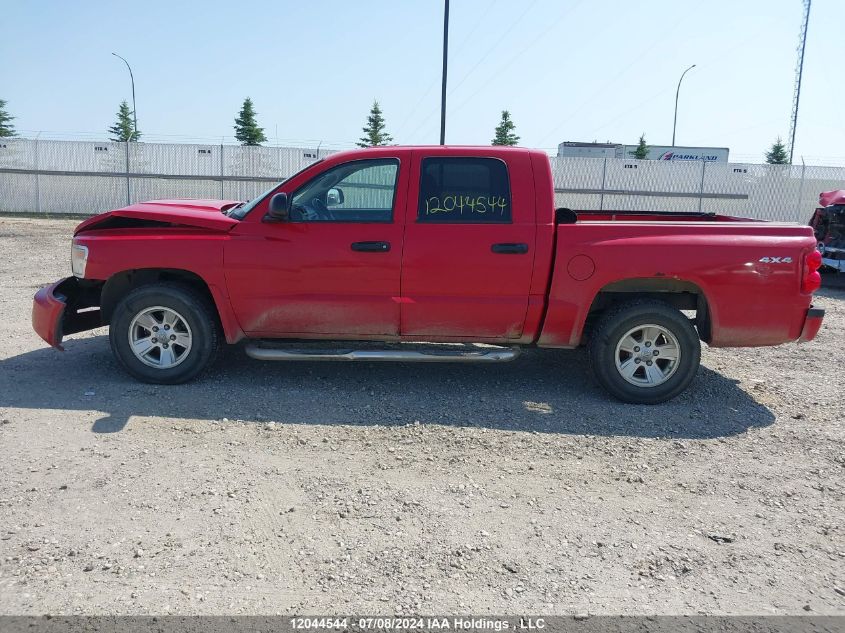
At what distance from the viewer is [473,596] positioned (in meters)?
3.08

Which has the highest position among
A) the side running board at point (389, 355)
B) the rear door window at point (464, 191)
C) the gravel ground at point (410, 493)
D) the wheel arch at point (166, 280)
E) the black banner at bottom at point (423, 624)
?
the rear door window at point (464, 191)

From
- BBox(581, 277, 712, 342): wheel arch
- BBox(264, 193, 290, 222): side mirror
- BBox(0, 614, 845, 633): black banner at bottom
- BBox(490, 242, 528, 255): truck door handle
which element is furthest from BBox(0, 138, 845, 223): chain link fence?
BBox(0, 614, 845, 633): black banner at bottom

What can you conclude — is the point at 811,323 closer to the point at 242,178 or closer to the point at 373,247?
the point at 373,247

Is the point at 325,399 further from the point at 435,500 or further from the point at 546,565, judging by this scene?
the point at 546,565

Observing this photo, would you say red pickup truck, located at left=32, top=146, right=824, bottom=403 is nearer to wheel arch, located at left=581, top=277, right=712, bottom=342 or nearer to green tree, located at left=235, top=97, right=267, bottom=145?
wheel arch, located at left=581, top=277, right=712, bottom=342

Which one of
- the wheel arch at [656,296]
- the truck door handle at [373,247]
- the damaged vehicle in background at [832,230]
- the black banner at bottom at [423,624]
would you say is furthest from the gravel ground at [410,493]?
the damaged vehicle in background at [832,230]

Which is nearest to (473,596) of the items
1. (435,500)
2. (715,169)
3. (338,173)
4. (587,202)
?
(435,500)

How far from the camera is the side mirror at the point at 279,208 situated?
5363 mm

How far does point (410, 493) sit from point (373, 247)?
83.1 inches

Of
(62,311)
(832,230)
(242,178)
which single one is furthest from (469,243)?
(242,178)

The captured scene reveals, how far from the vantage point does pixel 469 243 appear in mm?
5457

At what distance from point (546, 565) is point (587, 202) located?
23.5m

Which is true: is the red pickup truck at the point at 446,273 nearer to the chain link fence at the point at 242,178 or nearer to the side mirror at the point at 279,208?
the side mirror at the point at 279,208

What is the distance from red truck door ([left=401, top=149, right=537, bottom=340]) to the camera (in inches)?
215
